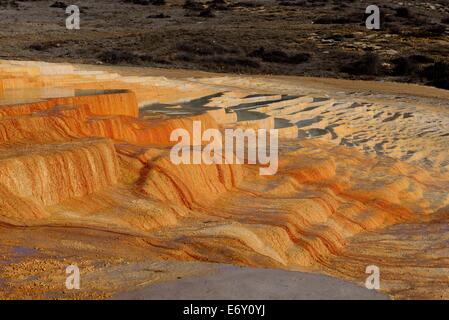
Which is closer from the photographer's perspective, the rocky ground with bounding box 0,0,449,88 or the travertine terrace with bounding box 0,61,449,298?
the travertine terrace with bounding box 0,61,449,298

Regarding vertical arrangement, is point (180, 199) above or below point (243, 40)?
below

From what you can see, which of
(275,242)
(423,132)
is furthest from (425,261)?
(423,132)

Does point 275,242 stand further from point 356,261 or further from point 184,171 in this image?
point 184,171

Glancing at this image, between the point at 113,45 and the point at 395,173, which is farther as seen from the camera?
the point at 113,45

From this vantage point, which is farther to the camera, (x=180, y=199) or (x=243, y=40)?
(x=243, y=40)
